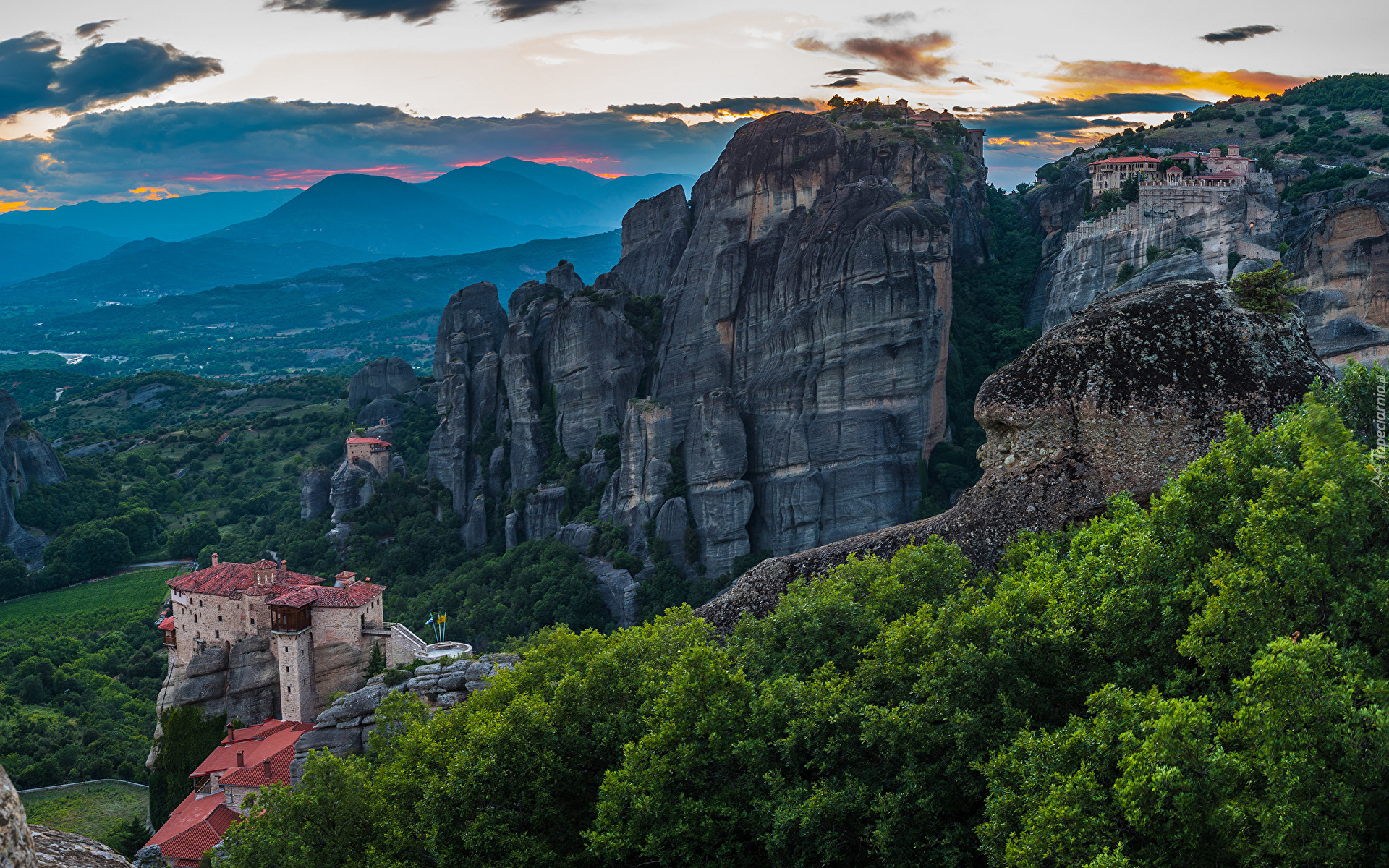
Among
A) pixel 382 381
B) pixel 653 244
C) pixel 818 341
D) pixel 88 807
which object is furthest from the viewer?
pixel 382 381

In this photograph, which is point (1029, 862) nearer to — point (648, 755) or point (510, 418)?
point (648, 755)

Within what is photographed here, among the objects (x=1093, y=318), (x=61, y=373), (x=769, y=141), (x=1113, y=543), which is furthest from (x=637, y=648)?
(x=61, y=373)

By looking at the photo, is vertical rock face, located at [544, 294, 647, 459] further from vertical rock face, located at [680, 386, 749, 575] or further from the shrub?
the shrub

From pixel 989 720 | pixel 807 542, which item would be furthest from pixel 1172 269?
pixel 989 720

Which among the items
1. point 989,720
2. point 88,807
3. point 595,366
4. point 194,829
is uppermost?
point 595,366

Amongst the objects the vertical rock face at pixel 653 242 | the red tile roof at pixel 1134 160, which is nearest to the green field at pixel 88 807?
the vertical rock face at pixel 653 242

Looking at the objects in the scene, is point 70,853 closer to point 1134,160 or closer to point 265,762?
point 265,762

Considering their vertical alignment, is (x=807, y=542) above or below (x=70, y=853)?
below
